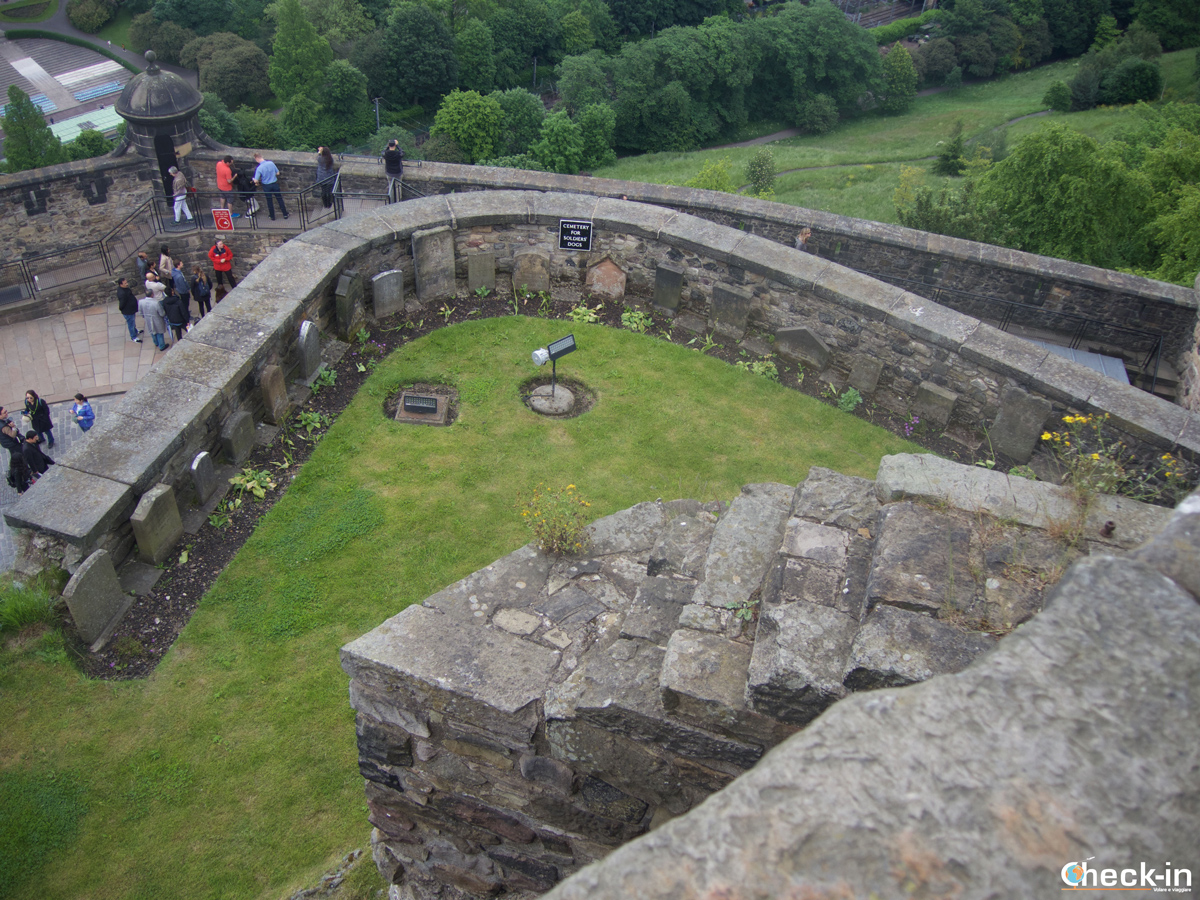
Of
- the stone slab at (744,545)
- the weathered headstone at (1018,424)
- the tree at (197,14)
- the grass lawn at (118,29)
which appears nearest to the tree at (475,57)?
the tree at (197,14)

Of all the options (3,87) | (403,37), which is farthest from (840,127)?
(3,87)

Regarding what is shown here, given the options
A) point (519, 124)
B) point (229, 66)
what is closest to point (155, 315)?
point (519, 124)

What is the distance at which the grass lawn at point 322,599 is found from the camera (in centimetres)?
589

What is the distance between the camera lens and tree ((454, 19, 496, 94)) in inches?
2313

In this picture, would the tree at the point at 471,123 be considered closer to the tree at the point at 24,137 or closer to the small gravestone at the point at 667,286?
the tree at the point at 24,137

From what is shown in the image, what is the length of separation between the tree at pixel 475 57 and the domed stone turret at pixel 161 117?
153 feet

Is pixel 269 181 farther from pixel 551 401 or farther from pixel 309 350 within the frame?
pixel 551 401

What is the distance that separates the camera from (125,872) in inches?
225

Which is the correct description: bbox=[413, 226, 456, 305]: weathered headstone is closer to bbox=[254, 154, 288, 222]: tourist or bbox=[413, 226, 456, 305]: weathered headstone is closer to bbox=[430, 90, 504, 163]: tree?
bbox=[254, 154, 288, 222]: tourist

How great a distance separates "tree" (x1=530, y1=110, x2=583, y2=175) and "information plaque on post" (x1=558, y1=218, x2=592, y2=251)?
33253mm

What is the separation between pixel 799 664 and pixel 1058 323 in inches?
350

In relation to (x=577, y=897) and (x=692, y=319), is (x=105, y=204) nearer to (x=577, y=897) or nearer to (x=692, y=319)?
(x=692, y=319)

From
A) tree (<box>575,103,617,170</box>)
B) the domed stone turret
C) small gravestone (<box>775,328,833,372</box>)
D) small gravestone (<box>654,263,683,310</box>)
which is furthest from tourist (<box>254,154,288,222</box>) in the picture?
tree (<box>575,103,617,170</box>)

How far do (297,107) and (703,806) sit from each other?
53.3 m
